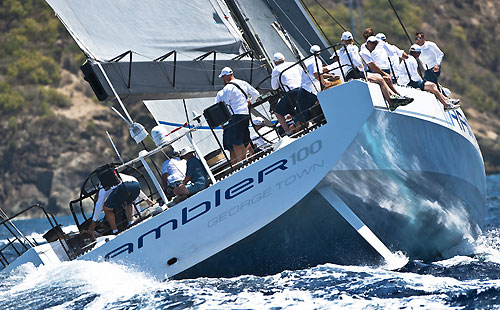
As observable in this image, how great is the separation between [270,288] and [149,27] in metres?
4.18

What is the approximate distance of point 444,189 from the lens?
9.11 meters

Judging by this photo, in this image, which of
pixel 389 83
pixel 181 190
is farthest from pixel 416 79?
pixel 181 190

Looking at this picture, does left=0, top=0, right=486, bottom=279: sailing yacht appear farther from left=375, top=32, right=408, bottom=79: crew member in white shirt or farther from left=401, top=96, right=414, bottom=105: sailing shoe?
left=375, top=32, right=408, bottom=79: crew member in white shirt

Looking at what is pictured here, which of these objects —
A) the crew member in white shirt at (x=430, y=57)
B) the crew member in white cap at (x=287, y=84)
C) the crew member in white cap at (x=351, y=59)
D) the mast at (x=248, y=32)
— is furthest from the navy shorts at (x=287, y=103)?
the crew member in white shirt at (x=430, y=57)

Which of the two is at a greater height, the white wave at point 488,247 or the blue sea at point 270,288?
the blue sea at point 270,288

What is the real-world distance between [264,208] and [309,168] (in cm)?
57

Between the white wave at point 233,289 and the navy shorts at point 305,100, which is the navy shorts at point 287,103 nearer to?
the navy shorts at point 305,100

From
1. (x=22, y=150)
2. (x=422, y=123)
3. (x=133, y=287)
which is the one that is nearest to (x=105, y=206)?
(x=133, y=287)

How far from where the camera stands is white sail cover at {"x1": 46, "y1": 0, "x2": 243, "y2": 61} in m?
9.93

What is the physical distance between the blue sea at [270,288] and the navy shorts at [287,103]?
1.71m

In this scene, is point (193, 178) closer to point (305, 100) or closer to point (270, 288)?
point (305, 100)

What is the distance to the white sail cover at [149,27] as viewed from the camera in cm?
993

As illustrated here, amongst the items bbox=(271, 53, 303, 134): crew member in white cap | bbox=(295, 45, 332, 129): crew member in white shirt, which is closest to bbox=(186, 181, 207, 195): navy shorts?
bbox=(271, 53, 303, 134): crew member in white cap

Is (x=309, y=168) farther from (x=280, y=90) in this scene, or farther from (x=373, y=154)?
(x=280, y=90)
